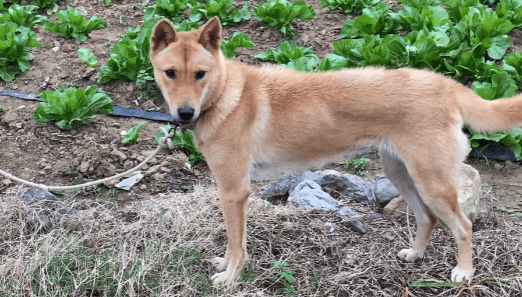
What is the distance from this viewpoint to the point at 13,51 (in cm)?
718

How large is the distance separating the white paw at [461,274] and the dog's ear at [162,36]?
2.82 m

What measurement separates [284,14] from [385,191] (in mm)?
3674

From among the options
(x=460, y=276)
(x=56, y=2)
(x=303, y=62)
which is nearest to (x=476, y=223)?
(x=460, y=276)

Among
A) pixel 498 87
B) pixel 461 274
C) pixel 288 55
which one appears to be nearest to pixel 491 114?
pixel 461 274

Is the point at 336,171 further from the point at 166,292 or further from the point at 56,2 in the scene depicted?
the point at 56,2

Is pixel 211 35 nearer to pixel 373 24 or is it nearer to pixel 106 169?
pixel 106 169

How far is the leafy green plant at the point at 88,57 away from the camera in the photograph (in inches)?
281

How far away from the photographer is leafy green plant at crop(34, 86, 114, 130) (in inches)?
242

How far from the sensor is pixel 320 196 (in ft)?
17.1

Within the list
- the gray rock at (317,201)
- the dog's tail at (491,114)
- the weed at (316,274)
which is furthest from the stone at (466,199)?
the weed at (316,274)

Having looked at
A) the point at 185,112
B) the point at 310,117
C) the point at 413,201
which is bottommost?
the point at 413,201

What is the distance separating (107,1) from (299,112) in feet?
19.6

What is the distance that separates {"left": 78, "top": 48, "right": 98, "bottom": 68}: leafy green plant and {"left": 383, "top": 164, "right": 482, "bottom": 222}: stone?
4.31 metres

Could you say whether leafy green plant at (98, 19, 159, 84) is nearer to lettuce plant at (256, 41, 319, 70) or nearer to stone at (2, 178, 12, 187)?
lettuce plant at (256, 41, 319, 70)
